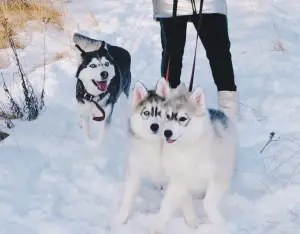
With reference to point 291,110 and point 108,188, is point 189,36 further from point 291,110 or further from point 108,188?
point 108,188

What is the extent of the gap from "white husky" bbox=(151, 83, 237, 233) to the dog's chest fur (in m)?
0.05

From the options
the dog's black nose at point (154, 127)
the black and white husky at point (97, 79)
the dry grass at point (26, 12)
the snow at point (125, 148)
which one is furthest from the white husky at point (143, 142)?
the dry grass at point (26, 12)

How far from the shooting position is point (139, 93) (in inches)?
97.1

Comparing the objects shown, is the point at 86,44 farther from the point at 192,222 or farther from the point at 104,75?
the point at 192,222

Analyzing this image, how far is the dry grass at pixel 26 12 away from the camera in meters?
5.29

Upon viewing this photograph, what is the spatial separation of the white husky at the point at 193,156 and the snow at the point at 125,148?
0.13 metres

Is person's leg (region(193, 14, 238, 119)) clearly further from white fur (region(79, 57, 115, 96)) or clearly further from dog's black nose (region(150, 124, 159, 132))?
dog's black nose (region(150, 124, 159, 132))

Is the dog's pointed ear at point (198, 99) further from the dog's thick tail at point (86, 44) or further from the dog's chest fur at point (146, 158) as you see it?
the dog's thick tail at point (86, 44)

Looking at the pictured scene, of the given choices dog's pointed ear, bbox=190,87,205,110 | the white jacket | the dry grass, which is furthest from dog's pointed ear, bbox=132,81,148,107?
the dry grass

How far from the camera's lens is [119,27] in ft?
17.3

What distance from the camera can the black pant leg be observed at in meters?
3.17

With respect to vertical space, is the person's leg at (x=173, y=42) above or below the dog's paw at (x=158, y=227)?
above

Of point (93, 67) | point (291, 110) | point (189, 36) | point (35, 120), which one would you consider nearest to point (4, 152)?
point (35, 120)

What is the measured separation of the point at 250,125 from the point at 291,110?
318mm
